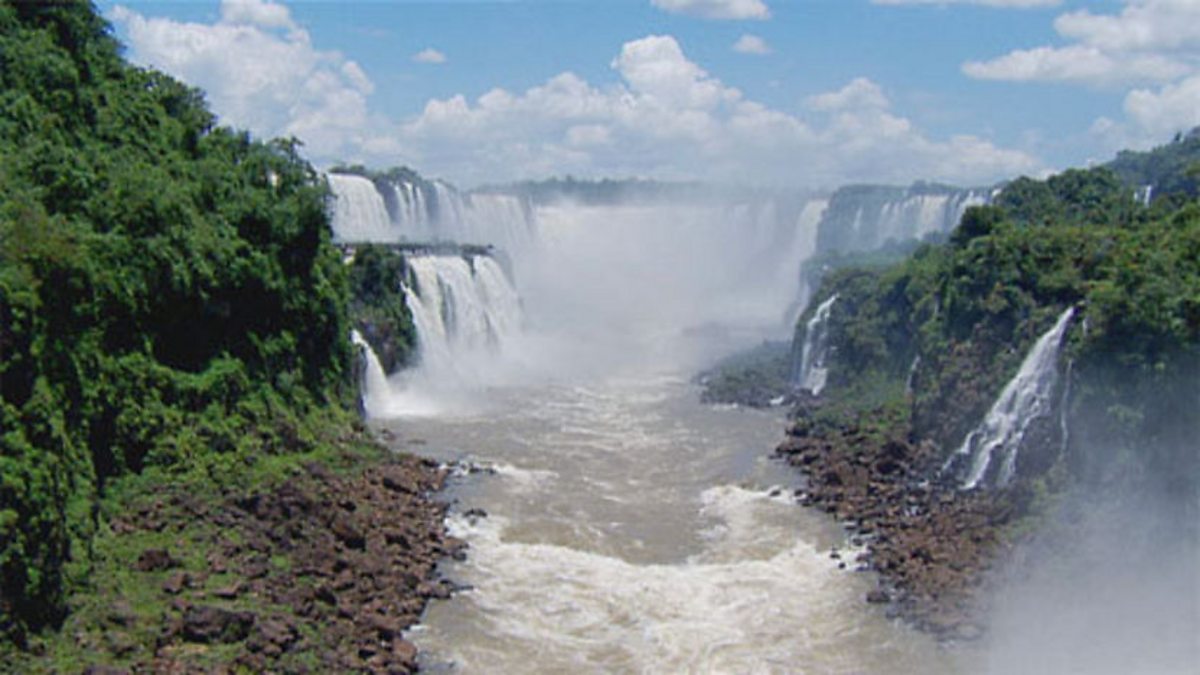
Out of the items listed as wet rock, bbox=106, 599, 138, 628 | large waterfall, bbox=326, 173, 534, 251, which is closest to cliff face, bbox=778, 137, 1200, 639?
wet rock, bbox=106, 599, 138, 628

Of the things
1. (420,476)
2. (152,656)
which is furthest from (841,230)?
(152,656)

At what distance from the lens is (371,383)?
4231 centimetres

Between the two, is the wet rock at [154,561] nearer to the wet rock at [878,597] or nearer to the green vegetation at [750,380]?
the wet rock at [878,597]

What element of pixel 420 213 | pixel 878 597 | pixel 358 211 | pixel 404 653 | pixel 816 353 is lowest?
pixel 878 597

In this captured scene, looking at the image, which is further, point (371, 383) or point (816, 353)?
point (816, 353)

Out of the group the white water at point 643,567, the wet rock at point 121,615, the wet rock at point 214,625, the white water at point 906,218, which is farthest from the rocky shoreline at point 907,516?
the white water at point 906,218

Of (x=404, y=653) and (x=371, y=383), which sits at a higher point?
(x=371, y=383)

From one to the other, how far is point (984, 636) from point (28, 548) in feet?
54.8

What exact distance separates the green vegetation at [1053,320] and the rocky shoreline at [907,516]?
150cm

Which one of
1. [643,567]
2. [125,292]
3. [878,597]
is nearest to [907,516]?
[878,597]

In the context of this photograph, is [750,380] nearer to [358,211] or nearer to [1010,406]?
[1010,406]

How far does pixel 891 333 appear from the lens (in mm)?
43938

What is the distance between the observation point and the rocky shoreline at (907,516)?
2305 cm

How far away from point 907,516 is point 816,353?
71.7ft
